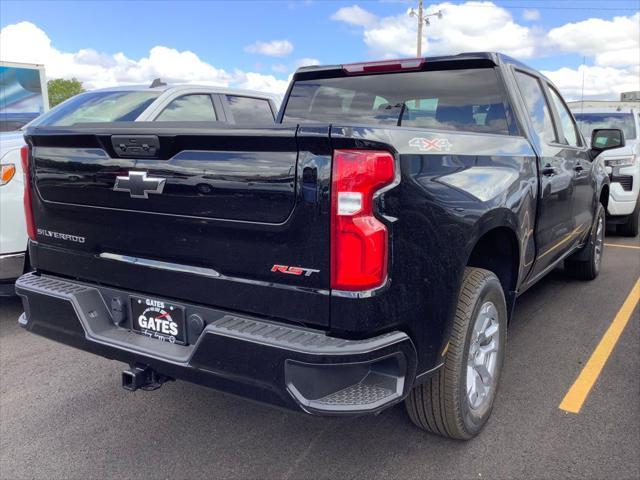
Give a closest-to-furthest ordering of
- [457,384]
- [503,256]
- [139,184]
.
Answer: [139,184] < [457,384] < [503,256]

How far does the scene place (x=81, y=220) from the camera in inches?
102

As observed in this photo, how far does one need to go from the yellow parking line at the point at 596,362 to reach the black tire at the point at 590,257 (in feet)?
1.63

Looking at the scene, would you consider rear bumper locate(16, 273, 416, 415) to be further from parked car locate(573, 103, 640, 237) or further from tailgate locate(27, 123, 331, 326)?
parked car locate(573, 103, 640, 237)

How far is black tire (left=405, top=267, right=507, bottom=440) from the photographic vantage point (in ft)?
8.03

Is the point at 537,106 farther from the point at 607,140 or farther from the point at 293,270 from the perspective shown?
the point at 293,270

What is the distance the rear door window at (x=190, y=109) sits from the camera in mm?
5070

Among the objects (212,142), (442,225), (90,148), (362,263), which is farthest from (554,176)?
(90,148)

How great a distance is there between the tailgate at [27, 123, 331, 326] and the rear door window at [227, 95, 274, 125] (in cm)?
334

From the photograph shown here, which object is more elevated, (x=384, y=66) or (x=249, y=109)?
(x=384, y=66)

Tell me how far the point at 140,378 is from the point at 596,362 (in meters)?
2.93

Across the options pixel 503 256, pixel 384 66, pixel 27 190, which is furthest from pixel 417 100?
pixel 27 190

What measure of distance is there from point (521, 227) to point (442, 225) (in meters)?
1.01

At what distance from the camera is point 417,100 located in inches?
135

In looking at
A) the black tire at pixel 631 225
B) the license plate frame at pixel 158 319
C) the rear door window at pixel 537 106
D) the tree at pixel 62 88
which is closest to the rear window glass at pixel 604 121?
the black tire at pixel 631 225
